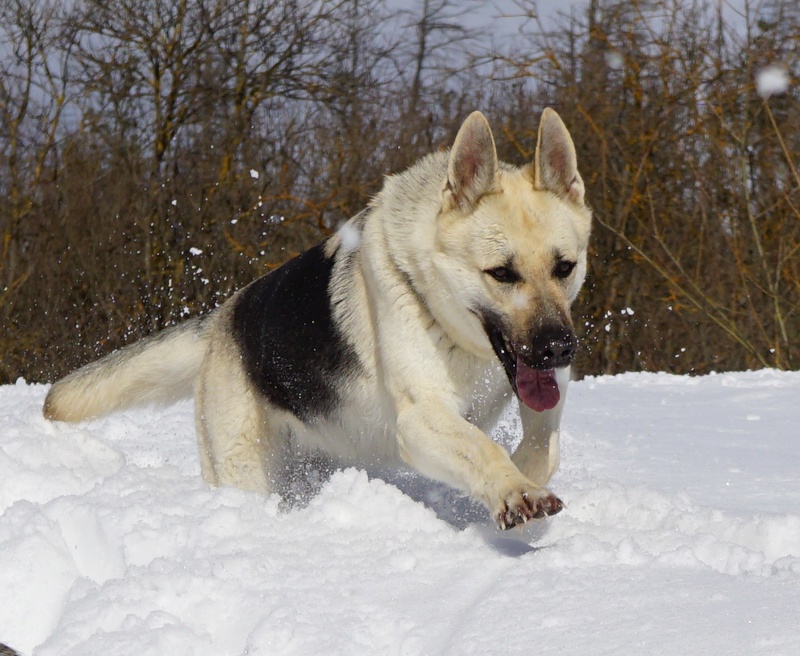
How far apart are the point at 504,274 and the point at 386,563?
1102mm

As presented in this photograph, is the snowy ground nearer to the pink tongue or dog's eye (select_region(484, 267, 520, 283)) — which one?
the pink tongue

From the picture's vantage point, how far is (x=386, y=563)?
3.02 metres

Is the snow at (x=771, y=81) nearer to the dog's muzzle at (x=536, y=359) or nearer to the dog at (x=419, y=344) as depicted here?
the dog at (x=419, y=344)

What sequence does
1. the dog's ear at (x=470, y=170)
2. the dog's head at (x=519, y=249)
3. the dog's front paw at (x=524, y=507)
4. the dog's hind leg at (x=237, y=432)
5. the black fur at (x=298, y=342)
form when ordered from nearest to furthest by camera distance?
1. the dog's front paw at (x=524, y=507)
2. the dog's head at (x=519, y=249)
3. the dog's ear at (x=470, y=170)
4. the black fur at (x=298, y=342)
5. the dog's hind leg at (x=237, y=432)

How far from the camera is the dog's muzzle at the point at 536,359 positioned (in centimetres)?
328

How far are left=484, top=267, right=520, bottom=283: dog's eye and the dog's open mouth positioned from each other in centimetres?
16

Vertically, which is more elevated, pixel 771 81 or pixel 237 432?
pixel 771 81

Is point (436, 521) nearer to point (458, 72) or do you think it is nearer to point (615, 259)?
point (615, 259)

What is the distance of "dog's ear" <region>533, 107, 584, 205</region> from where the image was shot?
147 inches

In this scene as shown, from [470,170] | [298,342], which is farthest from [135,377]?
[470,170]

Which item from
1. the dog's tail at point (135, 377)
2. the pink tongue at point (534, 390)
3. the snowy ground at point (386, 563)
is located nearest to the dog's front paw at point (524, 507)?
the snowy ground at point (386, 563)

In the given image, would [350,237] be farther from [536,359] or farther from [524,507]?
[524,507]

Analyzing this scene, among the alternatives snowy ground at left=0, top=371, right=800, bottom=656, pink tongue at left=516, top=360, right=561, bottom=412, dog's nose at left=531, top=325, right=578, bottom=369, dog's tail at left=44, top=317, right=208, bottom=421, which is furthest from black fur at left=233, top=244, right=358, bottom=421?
dog's nose at left=531, top=325, right=578, bottom=369

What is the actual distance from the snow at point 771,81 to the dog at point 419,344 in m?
4.88
